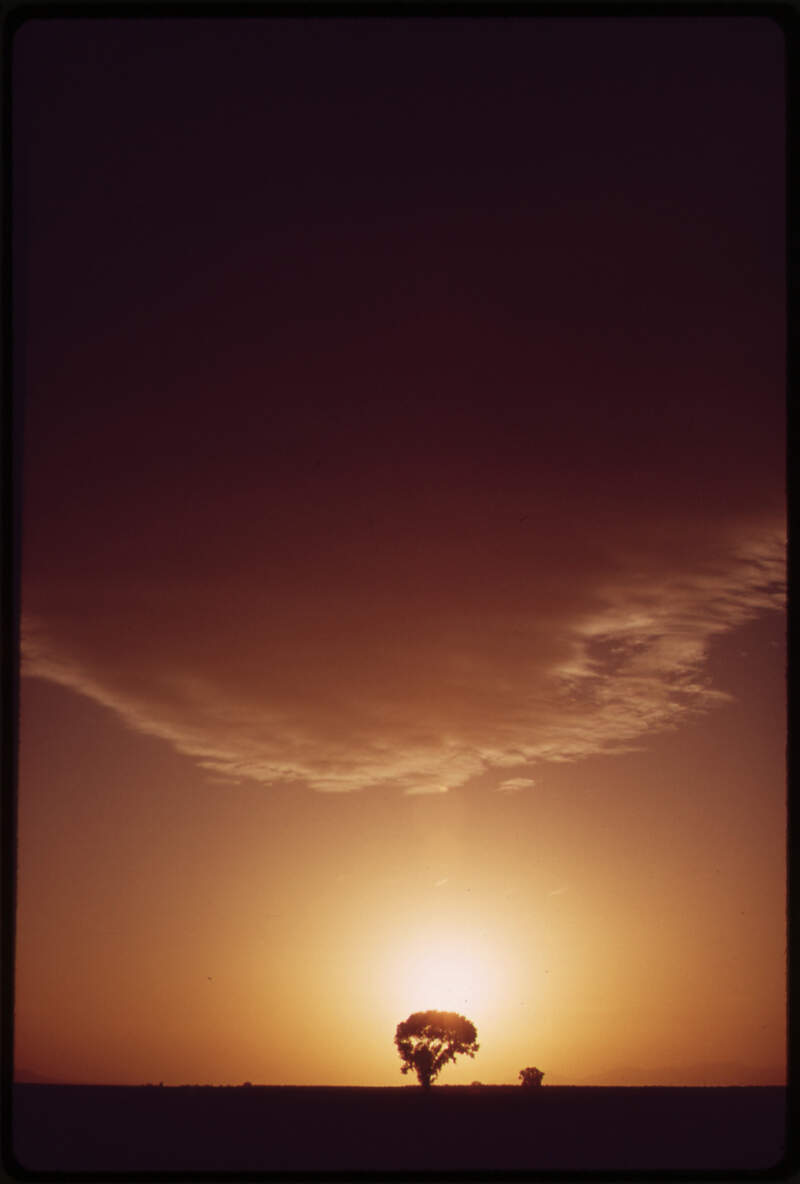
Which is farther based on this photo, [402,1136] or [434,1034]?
[434,1034]

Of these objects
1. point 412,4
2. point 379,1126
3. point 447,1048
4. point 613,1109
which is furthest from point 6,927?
point 613,1109

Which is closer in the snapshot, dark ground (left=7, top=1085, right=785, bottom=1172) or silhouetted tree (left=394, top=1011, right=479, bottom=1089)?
dark ground (left=7, top=1085, right=785, bottom=1172)

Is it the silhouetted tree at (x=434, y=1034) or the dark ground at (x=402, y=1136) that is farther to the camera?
the silhouetted tree at (x=434, y=1034)

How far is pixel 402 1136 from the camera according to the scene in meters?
20.0

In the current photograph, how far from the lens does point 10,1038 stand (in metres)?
3.90

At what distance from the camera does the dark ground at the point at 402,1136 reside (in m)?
17.2

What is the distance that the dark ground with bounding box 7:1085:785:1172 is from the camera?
56.4 feet

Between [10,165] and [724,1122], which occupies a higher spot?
[10,165]

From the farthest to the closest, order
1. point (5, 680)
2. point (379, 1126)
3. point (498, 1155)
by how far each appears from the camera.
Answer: point (379, 1126) < point (498, 1155) < point (5, 680)

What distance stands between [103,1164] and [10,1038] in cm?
1466

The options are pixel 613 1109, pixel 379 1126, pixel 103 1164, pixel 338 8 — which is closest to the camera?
pixel 338 8

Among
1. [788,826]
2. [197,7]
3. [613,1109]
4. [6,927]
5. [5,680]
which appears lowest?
[613,1109]

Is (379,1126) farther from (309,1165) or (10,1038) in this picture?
(10,1038)

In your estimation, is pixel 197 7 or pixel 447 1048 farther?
pixel 447 1048
